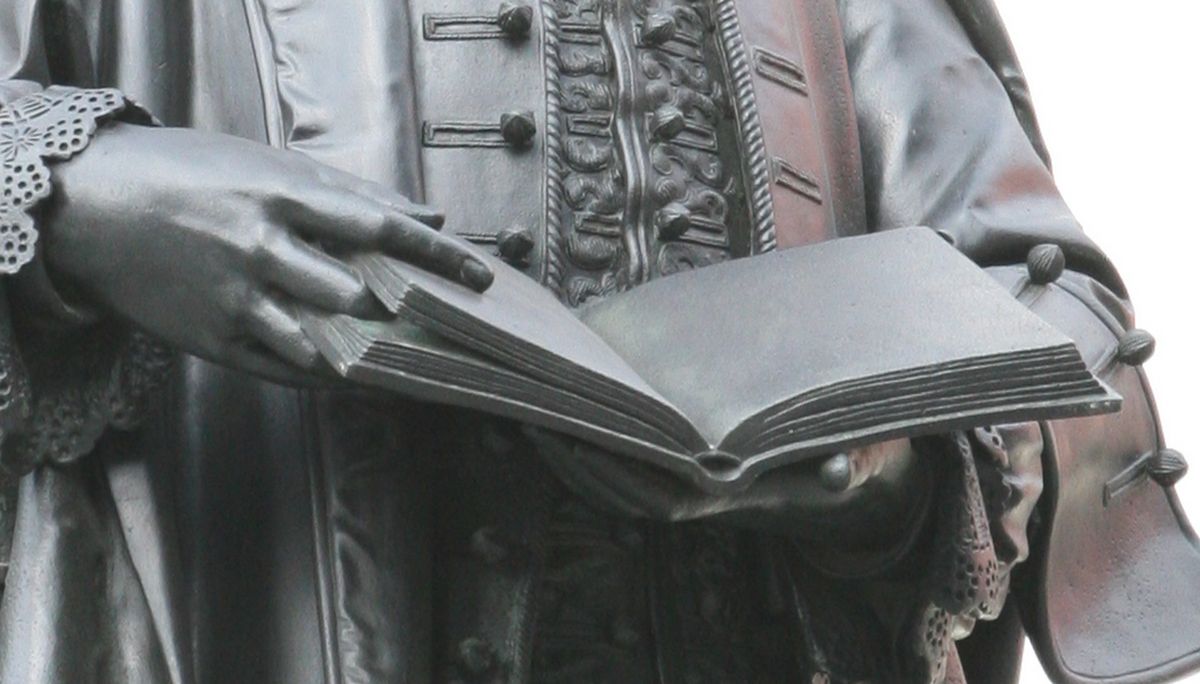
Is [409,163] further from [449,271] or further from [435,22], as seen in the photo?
[449,271]

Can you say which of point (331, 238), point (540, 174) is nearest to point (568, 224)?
point (540, 174)

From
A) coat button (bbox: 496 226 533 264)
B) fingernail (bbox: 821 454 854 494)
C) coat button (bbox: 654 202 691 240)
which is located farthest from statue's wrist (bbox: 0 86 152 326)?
fingernail (bbox: 821 454 854 494)

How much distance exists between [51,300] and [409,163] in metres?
0.42

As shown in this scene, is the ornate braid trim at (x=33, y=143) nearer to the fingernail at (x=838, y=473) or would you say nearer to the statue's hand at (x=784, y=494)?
the statue's hand at (x=784, y=494)

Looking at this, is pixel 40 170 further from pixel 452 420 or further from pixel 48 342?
pixel 452 420

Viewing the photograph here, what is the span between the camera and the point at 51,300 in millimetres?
3115

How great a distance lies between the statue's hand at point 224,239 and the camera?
2922 millimetres

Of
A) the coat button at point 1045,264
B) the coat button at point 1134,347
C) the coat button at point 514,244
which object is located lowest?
the coat button at point 1134,347

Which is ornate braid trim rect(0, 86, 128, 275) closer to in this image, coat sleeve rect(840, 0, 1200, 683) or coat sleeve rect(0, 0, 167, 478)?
coat sleeve rect(0, 0, 167, 478)

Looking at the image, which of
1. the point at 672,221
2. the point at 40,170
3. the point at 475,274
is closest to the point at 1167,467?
the point at 672,221

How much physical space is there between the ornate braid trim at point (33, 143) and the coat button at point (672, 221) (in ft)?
1.95

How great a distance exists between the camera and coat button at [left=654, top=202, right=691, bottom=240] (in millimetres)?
3402

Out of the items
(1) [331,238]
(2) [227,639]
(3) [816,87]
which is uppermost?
(1) [331,238]

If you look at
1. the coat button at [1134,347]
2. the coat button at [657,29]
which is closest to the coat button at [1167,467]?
the coat button at [1134,347]
